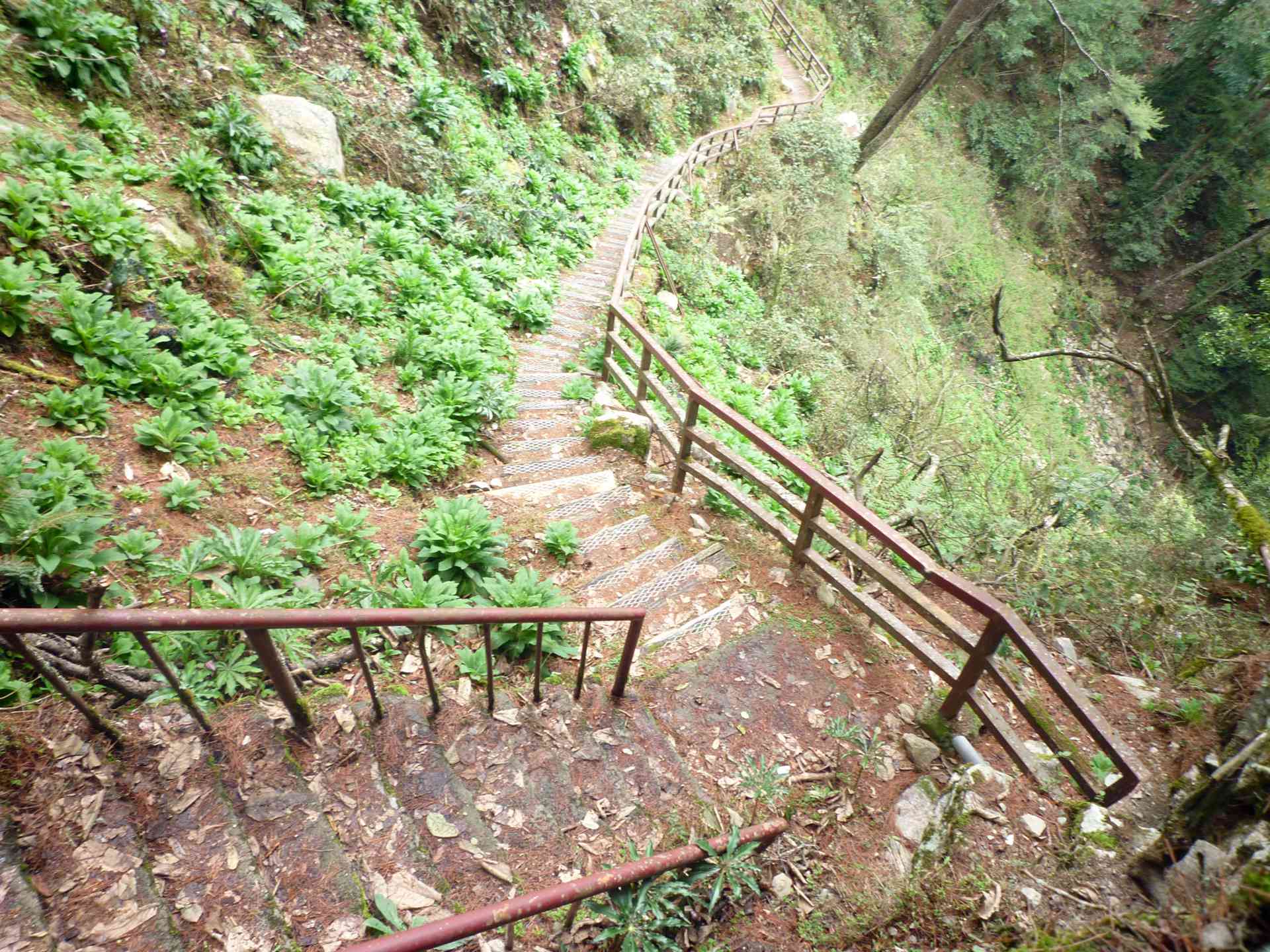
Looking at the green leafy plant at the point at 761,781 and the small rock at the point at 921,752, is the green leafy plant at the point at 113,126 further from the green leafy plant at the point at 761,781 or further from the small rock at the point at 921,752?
the small rock at the point at 921,752

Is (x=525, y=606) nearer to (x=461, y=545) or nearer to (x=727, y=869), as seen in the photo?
(x=461, y=545)

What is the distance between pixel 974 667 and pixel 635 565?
270 centimetres

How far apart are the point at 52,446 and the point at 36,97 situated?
4.00 metres

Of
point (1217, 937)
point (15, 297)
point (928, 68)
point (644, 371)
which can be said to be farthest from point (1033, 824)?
point (928, 68)

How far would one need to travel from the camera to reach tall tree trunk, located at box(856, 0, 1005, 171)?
14945mm

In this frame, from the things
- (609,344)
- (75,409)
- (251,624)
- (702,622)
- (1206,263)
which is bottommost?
(702,622)

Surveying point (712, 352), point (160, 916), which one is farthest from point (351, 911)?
point (712, 352)

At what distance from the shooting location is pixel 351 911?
240 cm

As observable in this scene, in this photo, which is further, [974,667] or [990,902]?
[974,667]

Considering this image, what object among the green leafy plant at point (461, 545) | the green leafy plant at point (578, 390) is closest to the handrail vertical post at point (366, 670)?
the green leafy plant at point (461, 545)

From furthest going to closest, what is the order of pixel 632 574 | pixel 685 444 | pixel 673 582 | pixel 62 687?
pixel 685 444 → pixel 632 574 → pixel 673 582 → pixel 62 687

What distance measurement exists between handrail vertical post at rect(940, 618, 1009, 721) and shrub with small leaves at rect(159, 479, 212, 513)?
519cm

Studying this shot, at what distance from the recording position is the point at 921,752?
12.2 feet

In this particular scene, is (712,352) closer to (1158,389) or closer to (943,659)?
(1158,389)
